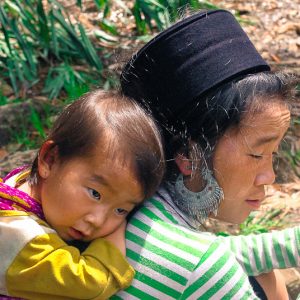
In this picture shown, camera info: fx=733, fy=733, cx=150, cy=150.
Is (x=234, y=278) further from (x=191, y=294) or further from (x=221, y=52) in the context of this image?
(x=221, y=52)

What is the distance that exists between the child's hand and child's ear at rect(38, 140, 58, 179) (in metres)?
0.26

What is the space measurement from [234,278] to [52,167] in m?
0.60

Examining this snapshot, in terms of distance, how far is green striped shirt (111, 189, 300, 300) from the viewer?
6.48 feet

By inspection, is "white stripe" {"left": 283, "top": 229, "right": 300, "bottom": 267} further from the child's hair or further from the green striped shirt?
the child's hair

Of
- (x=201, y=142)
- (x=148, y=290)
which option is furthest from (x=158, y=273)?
(x=201, y=142)

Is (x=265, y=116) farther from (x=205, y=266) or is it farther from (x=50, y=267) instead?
(x=50, y=267)

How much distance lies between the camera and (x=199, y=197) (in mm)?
2180

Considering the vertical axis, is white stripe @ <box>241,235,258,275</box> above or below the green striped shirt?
below

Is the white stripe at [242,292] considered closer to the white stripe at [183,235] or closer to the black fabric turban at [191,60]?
the white stripe at [183,235]

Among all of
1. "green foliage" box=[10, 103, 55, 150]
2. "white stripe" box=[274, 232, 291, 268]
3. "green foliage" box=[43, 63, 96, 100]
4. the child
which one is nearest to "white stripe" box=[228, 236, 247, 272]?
"white stripe" box=[274, 232, 291, 268]

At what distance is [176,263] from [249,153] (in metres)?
0.39

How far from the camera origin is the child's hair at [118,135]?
2.00 metres

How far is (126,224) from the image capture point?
2.09 meters

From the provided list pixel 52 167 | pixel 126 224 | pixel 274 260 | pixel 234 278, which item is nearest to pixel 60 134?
pixel 52 167
